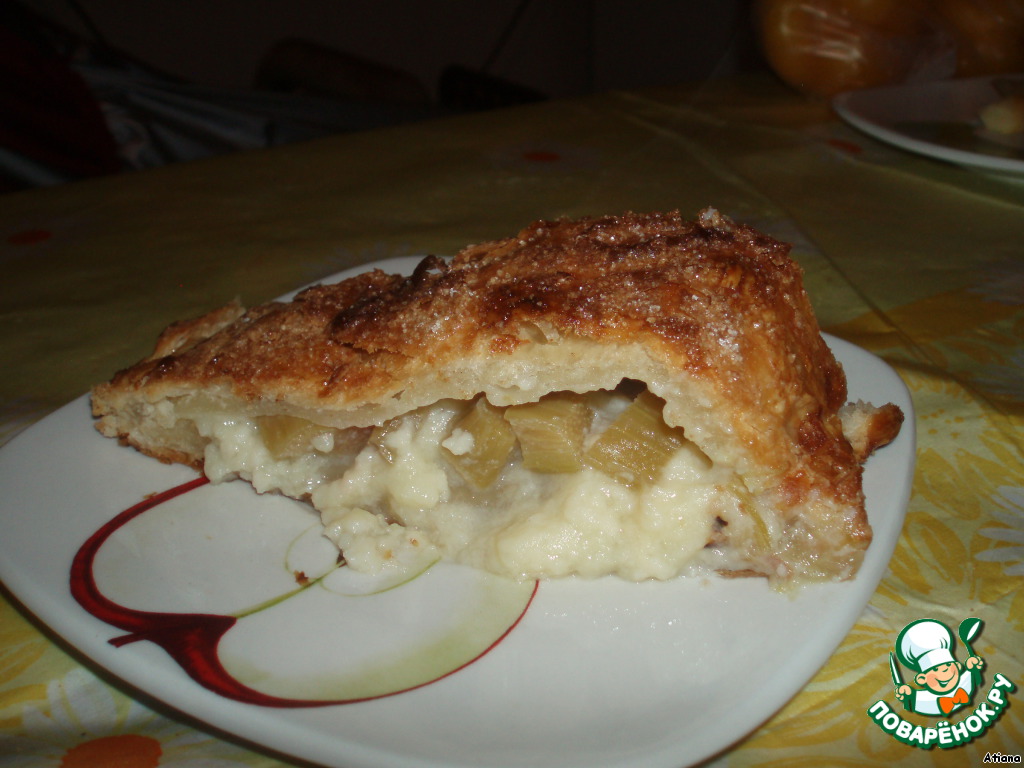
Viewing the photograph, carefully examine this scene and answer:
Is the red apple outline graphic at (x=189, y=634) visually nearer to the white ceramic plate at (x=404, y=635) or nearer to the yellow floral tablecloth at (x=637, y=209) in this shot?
the white ceramic plate at (x=404, y=635)

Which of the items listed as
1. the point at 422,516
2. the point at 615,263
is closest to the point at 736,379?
the point at 615,263

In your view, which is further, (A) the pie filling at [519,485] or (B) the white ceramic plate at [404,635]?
(A) the pie filling at [519,485]

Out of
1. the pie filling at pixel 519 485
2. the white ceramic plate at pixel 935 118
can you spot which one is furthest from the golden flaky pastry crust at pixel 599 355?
the white ceramic plate at pixel 935 118

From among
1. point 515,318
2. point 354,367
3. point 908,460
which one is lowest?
point 908,460

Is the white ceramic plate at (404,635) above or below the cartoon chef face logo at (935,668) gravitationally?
above

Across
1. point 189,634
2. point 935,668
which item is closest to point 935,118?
point 935,668

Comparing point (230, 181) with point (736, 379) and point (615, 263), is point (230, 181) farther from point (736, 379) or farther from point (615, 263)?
point (736, 379)
